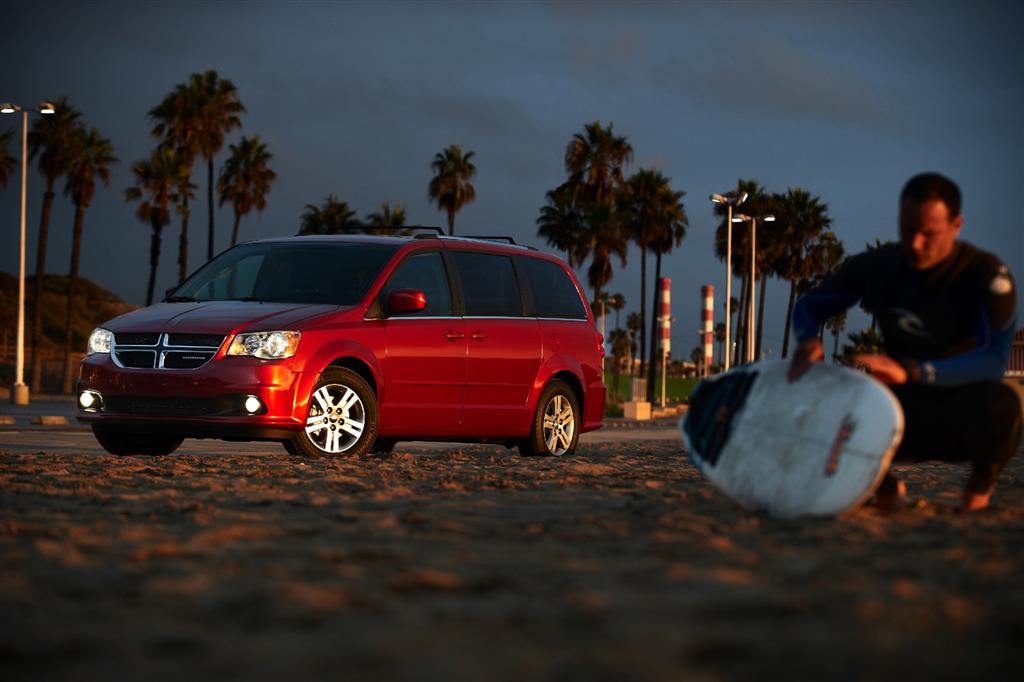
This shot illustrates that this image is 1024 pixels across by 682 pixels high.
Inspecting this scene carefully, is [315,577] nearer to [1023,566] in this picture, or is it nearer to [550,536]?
[550,536]

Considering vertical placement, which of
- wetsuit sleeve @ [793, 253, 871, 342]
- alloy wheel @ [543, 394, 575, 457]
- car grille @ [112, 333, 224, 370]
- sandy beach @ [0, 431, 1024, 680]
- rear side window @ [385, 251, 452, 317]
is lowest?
sandy beach @ [0, 431, 1024, 680]

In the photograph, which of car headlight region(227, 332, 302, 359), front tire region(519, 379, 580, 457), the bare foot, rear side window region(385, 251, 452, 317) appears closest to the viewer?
the bare foot

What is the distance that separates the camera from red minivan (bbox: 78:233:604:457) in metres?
10.7

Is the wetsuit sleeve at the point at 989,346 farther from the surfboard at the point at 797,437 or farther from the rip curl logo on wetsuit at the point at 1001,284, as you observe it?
the surfboard at the point at 797,437

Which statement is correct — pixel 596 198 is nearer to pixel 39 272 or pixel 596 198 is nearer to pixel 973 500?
pixel 39 272

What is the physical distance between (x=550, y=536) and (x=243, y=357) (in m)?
5.47

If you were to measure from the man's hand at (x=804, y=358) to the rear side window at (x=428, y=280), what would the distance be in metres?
5.59

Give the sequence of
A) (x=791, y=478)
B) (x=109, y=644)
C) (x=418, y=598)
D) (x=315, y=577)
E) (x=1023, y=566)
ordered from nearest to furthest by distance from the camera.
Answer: (x=109, y=644), (x=418, y=598), (x=315, y=577), (x=1023, y=566), (x=791, y=478)

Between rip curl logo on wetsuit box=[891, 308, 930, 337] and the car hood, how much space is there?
17.5ft

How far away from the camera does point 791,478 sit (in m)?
6.21

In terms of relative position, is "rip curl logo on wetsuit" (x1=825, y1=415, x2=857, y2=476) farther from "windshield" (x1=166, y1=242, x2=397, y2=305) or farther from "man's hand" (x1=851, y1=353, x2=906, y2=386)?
"windshield" (x1=166, y1=242, x2=397, y2=305)

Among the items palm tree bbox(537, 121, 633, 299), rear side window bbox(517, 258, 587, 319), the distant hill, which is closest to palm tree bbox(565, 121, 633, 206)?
palm tree bbox(537, 121, 633, 299)

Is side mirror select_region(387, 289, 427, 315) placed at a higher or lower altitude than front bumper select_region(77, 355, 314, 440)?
higher

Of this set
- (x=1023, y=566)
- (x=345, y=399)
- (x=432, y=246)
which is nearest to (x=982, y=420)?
(x=1023, y=566)
